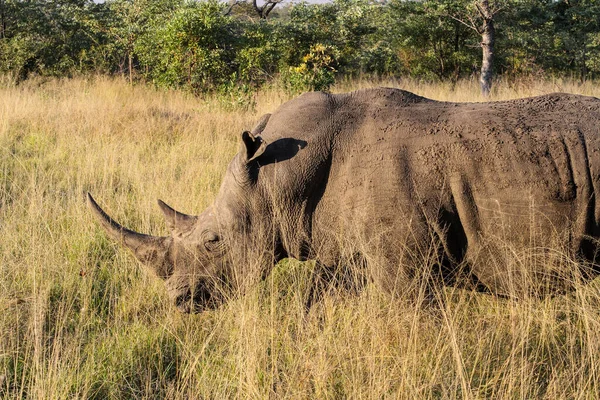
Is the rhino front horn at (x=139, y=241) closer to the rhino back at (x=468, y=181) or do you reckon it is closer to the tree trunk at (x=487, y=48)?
the rhino back at (x=468, y=181)

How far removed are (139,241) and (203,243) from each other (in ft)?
1.64

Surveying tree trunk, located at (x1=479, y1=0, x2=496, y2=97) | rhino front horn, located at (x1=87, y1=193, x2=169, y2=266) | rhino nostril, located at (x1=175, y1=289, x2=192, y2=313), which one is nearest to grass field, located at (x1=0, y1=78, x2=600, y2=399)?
rhino nostril, located at (x1=175, y1=289, x2=192, y2=313)

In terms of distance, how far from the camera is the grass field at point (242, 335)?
3.38 meters

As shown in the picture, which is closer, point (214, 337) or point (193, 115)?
point (214, 337)

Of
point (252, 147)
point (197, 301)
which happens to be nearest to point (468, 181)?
point (252, 147)

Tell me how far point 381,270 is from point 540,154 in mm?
1188

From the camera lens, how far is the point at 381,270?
13.0 ft

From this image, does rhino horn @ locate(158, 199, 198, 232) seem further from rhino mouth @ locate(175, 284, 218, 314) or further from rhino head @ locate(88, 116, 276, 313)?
rhino mouth @ locate(175, 284, 218, 314)

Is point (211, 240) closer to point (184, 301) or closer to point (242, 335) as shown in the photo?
point (184, 301)

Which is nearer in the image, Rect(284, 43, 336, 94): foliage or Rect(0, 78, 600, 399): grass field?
Rect(0, 78, 600, 399): grass field

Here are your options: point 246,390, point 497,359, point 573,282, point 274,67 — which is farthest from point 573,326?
point 274,67

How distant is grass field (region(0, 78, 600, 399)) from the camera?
3385 millimetres

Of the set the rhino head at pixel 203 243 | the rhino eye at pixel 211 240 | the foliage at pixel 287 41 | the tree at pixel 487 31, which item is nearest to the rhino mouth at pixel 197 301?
the rhino head at pixel 203 243

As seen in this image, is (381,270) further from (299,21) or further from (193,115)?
(299,21)
